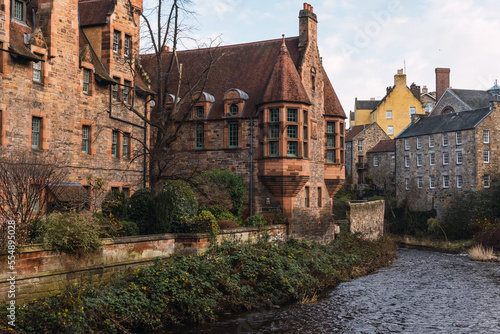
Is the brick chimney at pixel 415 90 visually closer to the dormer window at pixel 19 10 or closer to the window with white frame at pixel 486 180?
the window with white frame at pixel 486 180

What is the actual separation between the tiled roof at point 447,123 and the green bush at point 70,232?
43.7 metres

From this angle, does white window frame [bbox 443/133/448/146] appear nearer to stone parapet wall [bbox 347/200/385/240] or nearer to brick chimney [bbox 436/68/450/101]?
stone parapet wall [bbox 347/200/385/240]

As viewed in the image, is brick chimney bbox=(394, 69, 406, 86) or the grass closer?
the grass

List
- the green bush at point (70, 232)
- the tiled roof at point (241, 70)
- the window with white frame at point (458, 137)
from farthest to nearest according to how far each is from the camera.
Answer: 1. the window with white frame at point (458, 137)
2. the tiled roof at point (241, 70)
3. the green bush at point (70, 232)

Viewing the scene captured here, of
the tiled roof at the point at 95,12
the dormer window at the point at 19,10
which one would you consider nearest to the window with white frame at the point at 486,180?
the tiled roof at the point at 95,12

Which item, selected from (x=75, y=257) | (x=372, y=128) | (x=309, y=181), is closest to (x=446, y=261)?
(x=309, y=181)

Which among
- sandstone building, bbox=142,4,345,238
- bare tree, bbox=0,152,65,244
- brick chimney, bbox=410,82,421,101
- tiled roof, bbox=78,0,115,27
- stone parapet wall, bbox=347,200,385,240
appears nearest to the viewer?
bare tree, bbox=0,152,65,244

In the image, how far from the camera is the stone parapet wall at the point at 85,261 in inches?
513

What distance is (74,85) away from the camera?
22.7m

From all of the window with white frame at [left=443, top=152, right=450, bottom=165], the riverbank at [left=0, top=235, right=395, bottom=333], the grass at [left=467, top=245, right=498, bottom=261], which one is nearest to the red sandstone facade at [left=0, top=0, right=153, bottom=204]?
the riverbank at [left=0, top=235, right=395, bottom=333]

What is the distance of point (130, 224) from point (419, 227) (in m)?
40.3

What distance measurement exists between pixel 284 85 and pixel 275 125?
223 cm

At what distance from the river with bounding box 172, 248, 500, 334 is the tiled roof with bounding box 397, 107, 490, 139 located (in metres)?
26.2

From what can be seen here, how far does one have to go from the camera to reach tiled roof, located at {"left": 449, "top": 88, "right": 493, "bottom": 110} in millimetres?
59438
